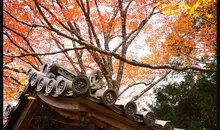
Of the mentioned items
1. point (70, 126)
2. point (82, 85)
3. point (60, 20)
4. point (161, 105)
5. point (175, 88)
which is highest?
point (60, 20)

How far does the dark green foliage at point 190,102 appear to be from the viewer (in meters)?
13.7

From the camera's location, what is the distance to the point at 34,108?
20.3ft

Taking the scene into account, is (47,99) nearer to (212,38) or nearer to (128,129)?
(128,129)

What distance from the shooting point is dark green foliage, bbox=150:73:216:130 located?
13711 millimetres

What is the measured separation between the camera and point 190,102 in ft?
48.4

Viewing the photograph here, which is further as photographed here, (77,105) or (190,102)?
(190,102)

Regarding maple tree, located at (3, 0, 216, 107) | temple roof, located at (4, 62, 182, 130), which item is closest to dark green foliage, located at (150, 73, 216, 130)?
maple tree, located at (3, 0, 216, 107)

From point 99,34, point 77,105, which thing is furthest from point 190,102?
point 77,105

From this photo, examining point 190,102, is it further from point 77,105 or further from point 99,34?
point 77,105

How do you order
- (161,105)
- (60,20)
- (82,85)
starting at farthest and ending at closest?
1. (161,105)
2. (60,20)
3. (82,85)

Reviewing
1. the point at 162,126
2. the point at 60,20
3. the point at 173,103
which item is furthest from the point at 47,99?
the point at 173,103

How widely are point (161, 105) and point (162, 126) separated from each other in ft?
34.3

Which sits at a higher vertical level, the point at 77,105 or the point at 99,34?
the point at 99,34

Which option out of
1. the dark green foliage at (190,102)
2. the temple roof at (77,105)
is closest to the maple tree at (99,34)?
the dark green foliage at (190,102)
